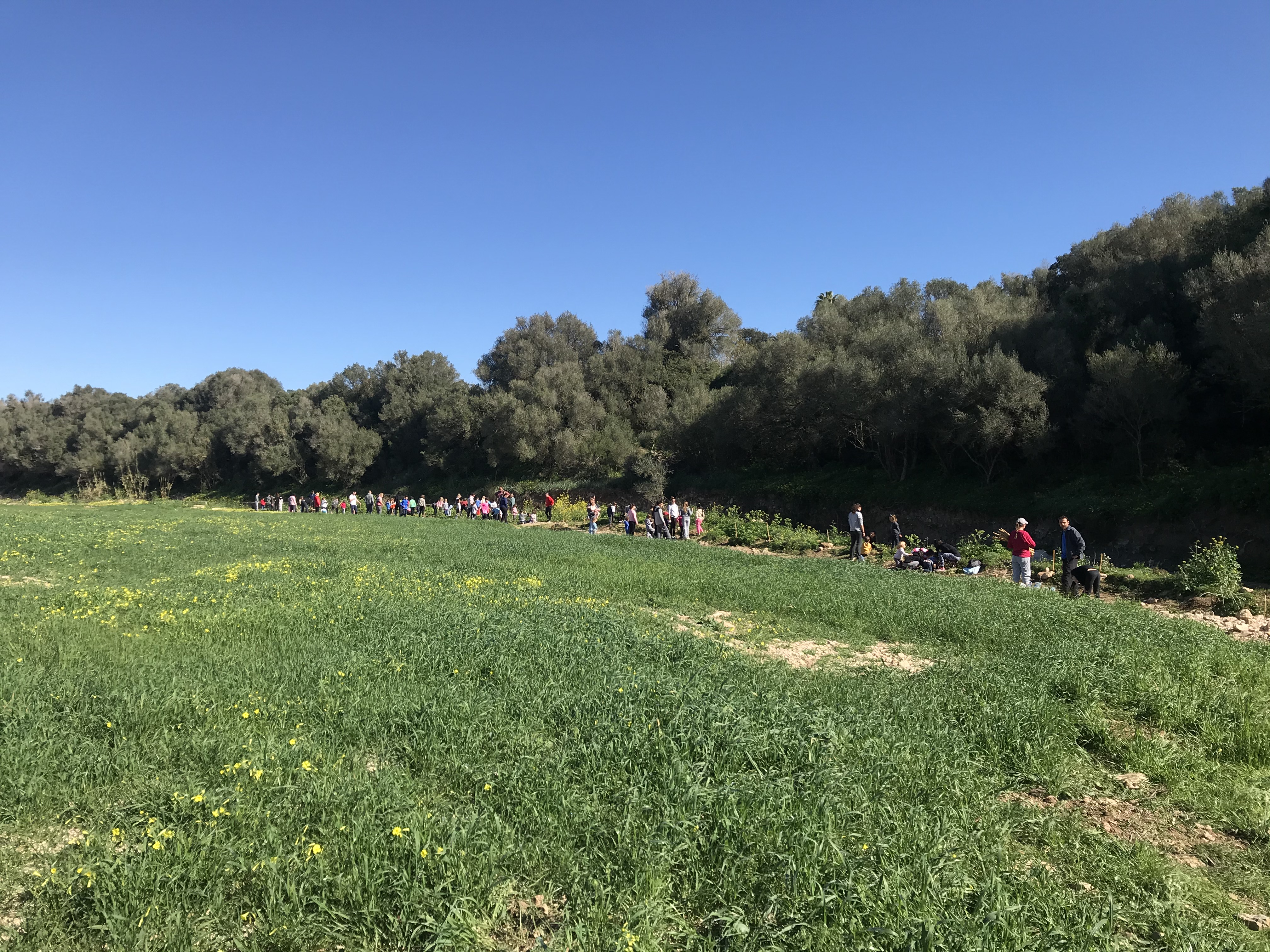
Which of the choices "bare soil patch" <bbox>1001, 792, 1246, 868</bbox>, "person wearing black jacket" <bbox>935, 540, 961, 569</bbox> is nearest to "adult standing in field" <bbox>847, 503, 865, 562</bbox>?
"person wearing black jacket" <bbox>935, 540, 961, 569</bbox>

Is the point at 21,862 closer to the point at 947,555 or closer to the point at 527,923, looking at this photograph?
the point at 527,923

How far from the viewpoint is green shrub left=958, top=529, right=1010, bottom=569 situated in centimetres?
1992

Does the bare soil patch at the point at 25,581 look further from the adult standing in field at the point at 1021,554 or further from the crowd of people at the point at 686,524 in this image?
the adult standing in field at the point at 1021,554

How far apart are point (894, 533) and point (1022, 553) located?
934 cm

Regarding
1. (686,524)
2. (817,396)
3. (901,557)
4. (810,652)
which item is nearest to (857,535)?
(901,557)

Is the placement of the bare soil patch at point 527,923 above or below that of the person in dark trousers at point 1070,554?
below

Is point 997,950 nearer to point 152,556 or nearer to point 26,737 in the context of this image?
point 26,737

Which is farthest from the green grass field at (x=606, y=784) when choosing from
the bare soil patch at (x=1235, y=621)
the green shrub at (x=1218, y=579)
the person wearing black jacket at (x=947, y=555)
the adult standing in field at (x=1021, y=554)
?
the person wearing black jacket at (x=947, y=555)

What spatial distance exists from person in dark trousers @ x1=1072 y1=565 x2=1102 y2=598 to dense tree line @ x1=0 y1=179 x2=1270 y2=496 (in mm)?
11168

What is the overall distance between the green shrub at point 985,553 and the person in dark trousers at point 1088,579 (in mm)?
A: 3988

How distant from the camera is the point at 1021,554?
1580 centimetres

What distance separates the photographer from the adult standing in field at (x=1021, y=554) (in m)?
15.7

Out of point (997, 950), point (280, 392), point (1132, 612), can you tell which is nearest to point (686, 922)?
point (997, 950)

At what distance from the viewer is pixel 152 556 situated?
16078 mm
